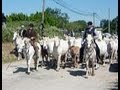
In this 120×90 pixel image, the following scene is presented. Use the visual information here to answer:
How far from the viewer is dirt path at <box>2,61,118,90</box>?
15.0 metres

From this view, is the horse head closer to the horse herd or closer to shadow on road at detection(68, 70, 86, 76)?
the horse herd

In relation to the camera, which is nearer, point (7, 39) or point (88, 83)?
point (88, 83)

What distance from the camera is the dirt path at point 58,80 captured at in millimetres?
14992

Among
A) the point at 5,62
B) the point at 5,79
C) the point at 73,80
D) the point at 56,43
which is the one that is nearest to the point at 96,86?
the point at 73,80

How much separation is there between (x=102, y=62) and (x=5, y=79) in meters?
7.66

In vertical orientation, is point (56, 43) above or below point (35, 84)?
above

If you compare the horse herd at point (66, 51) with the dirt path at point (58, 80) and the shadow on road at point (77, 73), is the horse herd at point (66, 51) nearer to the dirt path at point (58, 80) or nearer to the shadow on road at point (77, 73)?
the shadow on road at point (77, 73)

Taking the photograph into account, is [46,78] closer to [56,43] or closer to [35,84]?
[35,84]

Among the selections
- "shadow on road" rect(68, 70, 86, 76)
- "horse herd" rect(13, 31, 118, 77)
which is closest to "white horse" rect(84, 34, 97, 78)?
"horse herd" rect(13, 31, 118, 77)

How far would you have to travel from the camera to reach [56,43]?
20781 mm

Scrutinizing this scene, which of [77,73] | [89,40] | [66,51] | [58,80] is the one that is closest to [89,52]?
[89,40]

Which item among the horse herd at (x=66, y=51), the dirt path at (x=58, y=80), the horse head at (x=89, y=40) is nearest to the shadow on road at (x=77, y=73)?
the dirt path at (x=58, y=80)

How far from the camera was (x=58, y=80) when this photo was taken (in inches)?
667

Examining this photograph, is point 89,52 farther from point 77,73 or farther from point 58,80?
point 58,80
